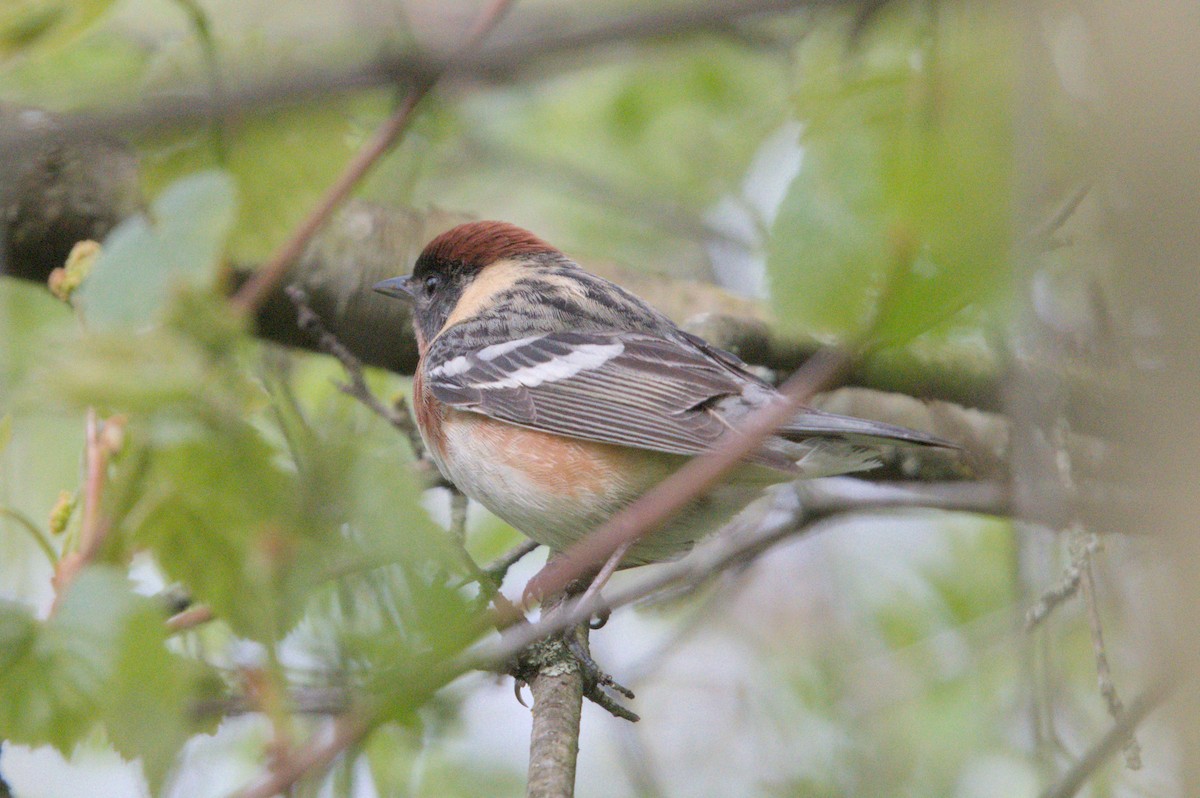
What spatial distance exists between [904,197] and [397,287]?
343 centimetres

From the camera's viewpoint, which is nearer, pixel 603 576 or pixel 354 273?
pixel 603 576

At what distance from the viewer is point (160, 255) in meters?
1.78

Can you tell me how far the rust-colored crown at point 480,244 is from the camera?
454 centimetres

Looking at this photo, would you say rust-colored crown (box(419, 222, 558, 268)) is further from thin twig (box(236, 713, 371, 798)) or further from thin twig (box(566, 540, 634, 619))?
thin twig (box(236, 713, 371, 798))

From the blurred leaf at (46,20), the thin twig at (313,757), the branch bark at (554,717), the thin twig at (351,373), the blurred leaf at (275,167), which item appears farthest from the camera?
the thin twig at (351,373)

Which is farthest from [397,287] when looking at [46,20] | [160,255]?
[160,255]

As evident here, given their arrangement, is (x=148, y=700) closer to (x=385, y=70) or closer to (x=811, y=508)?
(x=385, y=70)

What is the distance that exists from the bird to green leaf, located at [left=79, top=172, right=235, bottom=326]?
1679 millimetres

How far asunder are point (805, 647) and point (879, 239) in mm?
5110

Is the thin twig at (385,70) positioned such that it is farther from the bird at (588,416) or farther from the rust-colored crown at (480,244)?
the rust-colored crown at (480,244)

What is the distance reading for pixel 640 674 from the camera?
179 inches

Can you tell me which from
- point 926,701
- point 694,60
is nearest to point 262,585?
point 926,701

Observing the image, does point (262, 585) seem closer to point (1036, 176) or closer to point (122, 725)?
point (122, 725)

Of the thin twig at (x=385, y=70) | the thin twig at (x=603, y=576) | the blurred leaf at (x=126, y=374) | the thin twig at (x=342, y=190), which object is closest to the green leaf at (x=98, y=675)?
the blurred leaf at (x=126, y=374)
